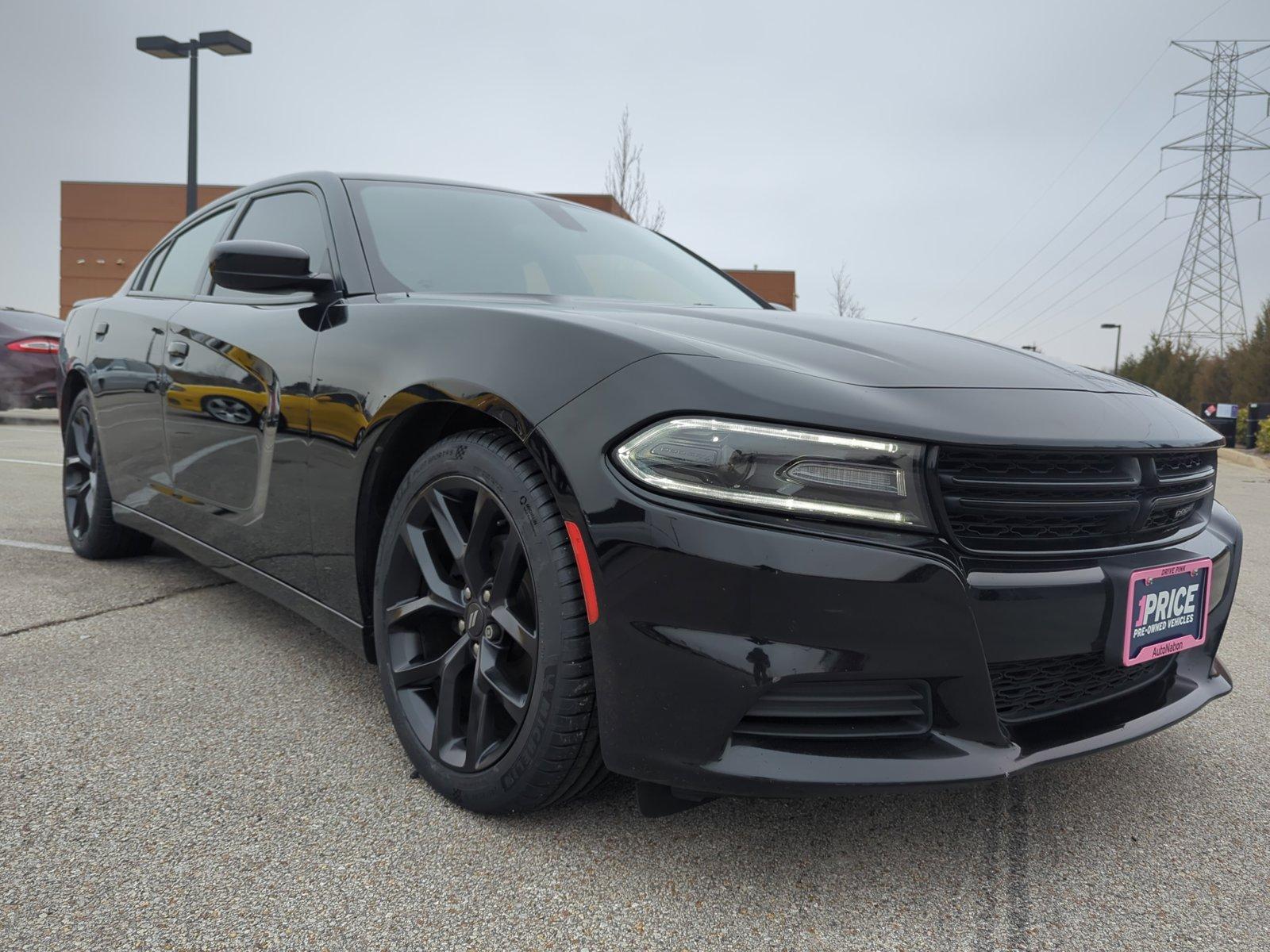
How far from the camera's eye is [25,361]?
10.3m

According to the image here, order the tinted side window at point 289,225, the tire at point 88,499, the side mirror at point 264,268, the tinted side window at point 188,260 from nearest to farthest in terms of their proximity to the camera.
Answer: the side mirror at point 264,268
the tinted side window at point 289,225
the tinted side window at point 188,260
the tire at point 88,499

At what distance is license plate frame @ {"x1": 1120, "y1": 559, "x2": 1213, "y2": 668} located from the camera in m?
1.64

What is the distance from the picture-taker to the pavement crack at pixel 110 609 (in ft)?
9.43

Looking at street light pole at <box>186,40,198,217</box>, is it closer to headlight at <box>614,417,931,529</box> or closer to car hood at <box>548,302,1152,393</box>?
car hood at <box>548,302,1152,393</box>

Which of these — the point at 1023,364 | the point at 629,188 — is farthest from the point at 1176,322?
the point at 1023,364

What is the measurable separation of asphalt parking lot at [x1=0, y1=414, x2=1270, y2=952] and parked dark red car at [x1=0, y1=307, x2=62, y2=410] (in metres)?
9.46

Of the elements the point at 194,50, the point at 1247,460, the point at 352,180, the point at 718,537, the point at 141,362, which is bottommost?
the point at 1247,460

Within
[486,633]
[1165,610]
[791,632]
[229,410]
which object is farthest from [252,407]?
[1165,610]

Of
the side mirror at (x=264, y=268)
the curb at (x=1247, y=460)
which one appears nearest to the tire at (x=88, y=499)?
the side mirror at (x=264, y=268)

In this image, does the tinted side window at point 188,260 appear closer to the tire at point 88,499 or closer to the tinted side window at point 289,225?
the tinted side window at point 289,225

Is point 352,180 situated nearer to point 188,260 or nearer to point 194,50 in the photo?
point 188,260

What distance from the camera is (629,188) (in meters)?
19.4

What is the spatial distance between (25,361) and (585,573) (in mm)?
11039

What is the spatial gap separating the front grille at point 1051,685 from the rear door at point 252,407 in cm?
158
